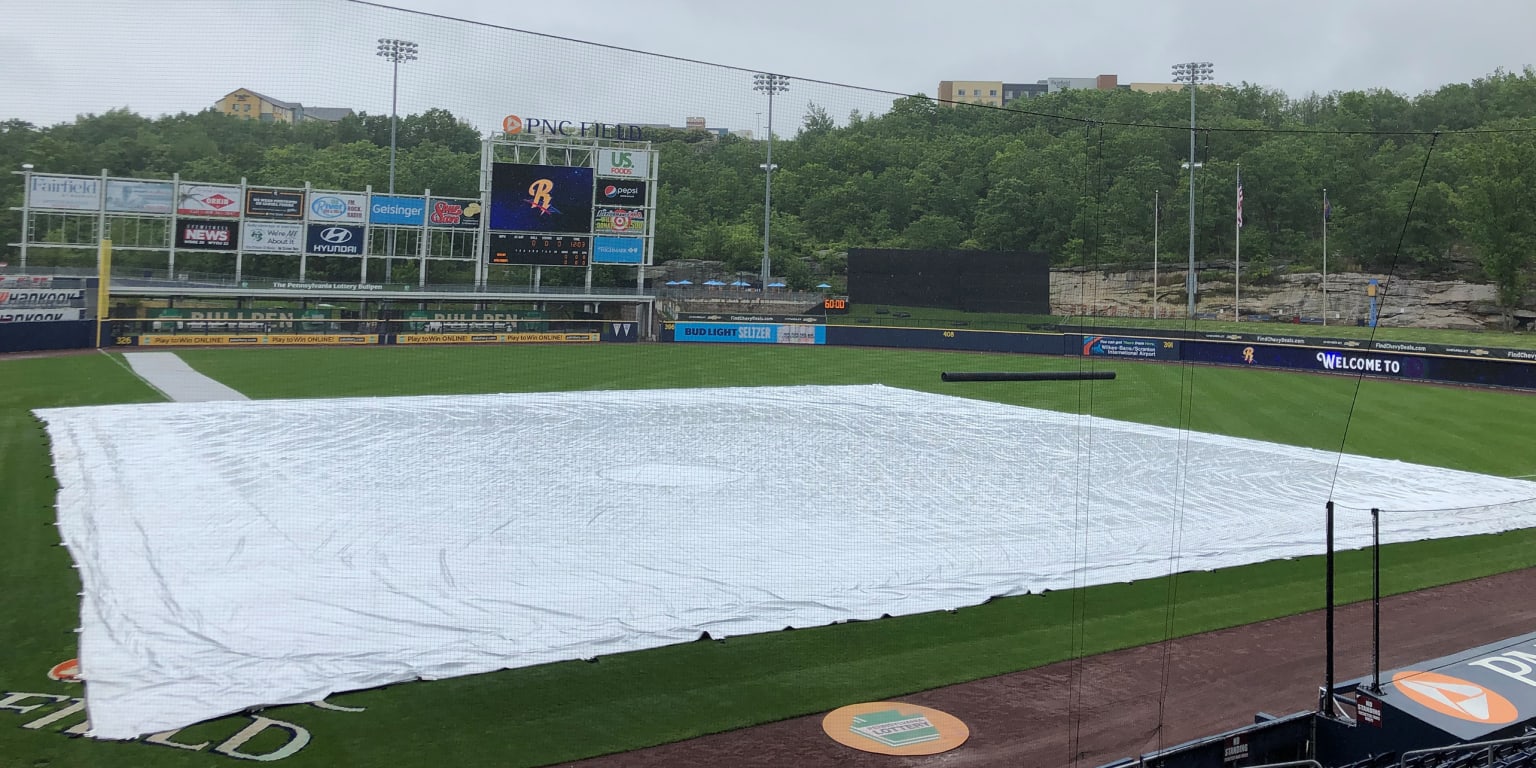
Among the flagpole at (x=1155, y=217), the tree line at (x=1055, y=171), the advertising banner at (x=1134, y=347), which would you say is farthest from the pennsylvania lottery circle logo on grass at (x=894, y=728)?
the advertising banner at (x=1134, y=347)

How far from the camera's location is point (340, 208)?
32.3m

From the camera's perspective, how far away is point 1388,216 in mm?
12203

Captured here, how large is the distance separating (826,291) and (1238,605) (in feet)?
79.9

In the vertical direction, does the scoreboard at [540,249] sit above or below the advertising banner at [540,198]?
below

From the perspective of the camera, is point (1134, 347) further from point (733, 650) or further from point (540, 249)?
point (733, 650)

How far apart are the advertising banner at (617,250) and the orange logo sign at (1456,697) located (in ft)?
107

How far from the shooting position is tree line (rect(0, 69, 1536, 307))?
10781 millimetres

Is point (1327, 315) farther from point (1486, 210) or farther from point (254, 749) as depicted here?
point (254, 749)

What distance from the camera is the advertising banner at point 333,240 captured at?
32844 millimetres

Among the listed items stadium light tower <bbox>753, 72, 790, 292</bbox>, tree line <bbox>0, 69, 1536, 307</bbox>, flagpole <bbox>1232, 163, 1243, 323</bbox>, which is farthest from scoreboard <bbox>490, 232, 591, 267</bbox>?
flagpole <bbox>1232, 163, 1243, 323</bbox>

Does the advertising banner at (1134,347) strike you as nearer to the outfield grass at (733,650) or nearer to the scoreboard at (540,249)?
the outfield grass at (733,650)

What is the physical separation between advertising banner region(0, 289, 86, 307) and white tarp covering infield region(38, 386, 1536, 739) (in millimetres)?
11129

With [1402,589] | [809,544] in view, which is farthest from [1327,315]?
[809,544]

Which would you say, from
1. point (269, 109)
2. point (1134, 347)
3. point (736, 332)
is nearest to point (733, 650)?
point (269, 109)
